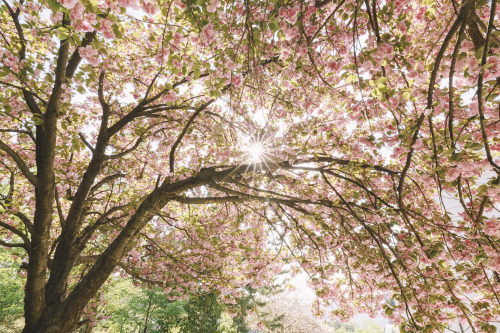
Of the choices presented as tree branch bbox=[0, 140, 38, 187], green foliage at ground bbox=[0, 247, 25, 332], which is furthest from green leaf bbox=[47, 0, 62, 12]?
green foliage at ground bbox=[0, 247, 25, 332]

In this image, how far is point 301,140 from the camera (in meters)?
5.37

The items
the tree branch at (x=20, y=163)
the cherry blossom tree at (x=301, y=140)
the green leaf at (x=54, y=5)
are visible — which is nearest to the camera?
the green leaf at (x=54, y=5)

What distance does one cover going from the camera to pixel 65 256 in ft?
15.4

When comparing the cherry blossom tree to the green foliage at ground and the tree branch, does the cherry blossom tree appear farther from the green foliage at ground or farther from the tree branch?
the green foliage at ground

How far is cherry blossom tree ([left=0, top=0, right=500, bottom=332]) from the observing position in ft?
7.77

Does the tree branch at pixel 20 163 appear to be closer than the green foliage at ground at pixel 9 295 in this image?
Yes

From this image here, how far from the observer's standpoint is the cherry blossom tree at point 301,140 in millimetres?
2367

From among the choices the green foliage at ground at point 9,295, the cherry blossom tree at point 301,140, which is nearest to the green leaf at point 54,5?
the cherry blossom tree at point 301,140

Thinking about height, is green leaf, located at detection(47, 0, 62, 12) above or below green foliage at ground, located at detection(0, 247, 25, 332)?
below

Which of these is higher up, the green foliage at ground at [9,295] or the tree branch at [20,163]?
the green foliage at ground at [9,295]

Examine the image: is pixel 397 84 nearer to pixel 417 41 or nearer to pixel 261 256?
pixel 417 41

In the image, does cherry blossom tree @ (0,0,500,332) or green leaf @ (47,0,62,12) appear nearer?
green leaf @ (47,0,62,12)

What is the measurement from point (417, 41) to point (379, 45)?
1809mm

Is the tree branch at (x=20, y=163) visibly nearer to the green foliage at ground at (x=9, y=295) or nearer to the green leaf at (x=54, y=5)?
the green leaf at (x=54, y=5)
